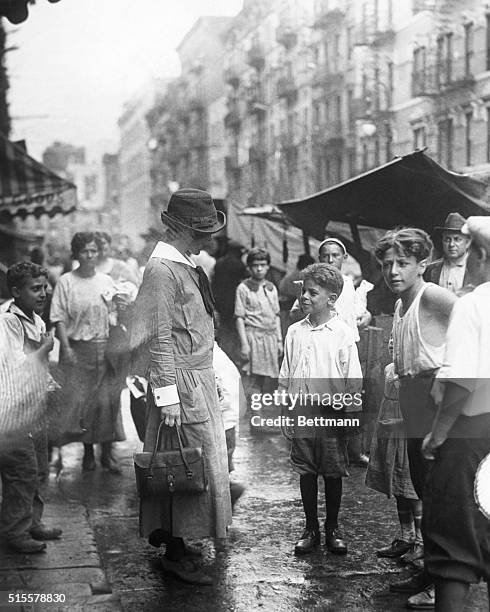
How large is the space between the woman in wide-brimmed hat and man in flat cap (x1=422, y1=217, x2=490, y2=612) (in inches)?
34.8

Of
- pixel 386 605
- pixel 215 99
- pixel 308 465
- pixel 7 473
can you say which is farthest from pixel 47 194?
pixel 386 605

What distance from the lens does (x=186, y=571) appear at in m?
3.26

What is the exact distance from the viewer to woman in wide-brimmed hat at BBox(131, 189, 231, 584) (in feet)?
10.2

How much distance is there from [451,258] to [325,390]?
0.65 meters

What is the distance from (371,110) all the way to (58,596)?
2.06m

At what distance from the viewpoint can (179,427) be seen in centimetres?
316

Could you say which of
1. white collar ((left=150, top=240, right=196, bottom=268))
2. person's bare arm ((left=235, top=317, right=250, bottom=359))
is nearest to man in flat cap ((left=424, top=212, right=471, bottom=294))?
white collar ((left=150, top=240, right=196, bottom=268))

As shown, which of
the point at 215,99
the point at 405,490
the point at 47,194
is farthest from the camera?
the point at 47,194

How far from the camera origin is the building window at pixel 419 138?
11.7ft

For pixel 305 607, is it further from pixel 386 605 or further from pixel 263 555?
pixel 263 555

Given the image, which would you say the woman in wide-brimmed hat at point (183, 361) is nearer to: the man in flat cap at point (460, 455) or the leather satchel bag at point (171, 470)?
the leather satchel bag at point (171, 470)

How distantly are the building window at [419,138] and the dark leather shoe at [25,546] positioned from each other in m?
2.05

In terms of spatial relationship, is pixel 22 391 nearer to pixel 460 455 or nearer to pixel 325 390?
pixel 325 390

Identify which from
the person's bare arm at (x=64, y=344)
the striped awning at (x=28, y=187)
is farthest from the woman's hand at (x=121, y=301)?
the striped awning at (x=28, y=187)
